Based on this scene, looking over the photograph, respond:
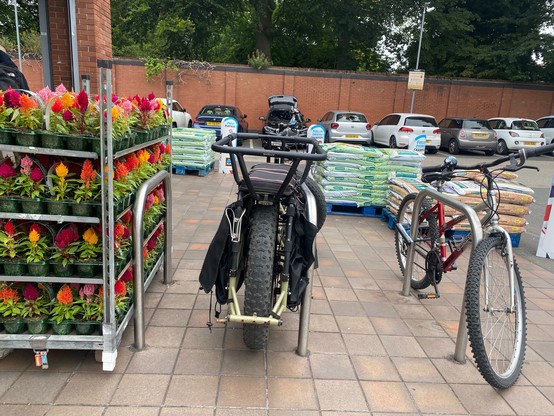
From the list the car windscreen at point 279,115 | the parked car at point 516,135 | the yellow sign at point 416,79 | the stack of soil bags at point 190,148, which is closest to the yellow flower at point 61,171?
the stack of soil bags at point 190,148

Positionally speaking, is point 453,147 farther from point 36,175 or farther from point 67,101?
point 36,175

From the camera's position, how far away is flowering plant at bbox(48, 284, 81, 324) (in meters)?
2.48

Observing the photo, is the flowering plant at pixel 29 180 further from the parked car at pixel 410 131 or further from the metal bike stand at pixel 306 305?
the parked car at pixel 410 131

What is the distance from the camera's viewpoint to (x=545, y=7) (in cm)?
2264

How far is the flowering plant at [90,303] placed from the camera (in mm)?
2508

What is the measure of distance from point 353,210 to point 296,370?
450cm

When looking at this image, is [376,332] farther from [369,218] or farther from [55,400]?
[369,218]

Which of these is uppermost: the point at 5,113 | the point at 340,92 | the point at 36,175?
the point at 340,92

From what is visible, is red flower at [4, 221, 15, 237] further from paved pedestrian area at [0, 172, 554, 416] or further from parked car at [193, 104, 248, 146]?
parked car at [193, 104, 248, 146]

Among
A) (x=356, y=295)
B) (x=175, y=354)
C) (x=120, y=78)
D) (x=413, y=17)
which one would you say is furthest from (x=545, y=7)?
(x=175, y=354)

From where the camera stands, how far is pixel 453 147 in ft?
58.6

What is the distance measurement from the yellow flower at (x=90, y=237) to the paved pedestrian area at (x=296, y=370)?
806 mm

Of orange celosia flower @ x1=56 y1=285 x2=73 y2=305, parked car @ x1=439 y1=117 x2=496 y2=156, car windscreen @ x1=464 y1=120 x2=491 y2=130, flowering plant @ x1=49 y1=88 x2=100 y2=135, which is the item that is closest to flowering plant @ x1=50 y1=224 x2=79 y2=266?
orange celosia flower @ x1=56 y1=285 x2=73 y2=305

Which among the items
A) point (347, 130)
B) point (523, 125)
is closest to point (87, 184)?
point (347, 130)
